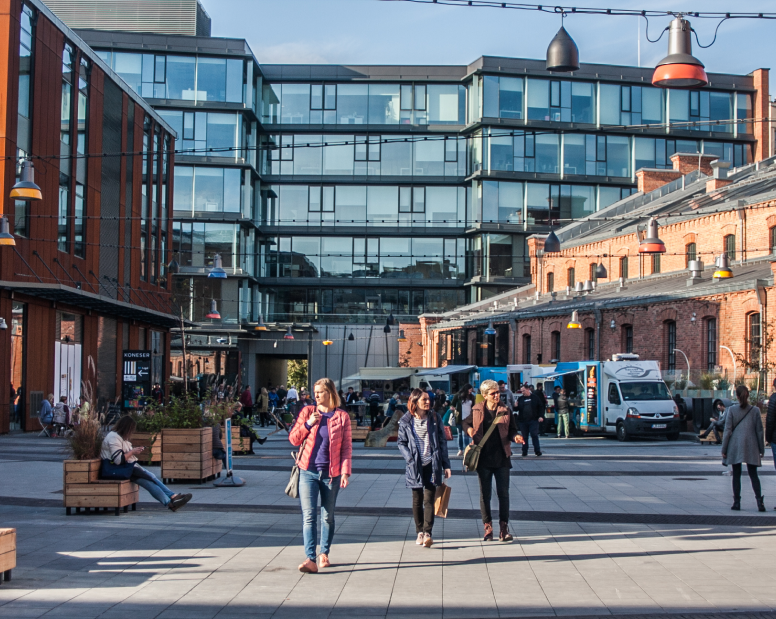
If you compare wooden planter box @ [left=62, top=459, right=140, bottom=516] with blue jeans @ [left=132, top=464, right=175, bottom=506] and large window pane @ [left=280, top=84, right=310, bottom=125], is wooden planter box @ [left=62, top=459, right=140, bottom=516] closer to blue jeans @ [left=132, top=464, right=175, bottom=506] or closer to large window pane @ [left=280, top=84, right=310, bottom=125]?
blue jeans @ [left=132, top=464, right=175, bottom=506]

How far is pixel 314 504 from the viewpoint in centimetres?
863

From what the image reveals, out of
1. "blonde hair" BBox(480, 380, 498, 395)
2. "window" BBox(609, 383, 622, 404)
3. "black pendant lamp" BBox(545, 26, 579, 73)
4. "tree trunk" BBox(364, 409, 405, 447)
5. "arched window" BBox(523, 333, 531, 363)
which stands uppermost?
"black pendant lamp" BBox(545, 26, 579, 73)

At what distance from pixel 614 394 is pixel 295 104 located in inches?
1504

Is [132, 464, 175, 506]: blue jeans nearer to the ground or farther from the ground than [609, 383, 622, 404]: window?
nearer to the ground

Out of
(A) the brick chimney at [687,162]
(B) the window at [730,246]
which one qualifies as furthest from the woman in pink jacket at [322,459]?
(A) the brick chimney at [687,162]

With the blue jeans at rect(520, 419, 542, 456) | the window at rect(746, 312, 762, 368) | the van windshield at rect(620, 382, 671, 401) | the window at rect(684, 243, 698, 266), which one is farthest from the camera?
the window at rect(684, 243, 698, 266)

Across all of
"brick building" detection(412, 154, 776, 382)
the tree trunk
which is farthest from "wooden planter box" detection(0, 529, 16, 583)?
"brick building" detection(412, 154, 776, 382)

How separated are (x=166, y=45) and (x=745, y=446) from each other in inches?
2026

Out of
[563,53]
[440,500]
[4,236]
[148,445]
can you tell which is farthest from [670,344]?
[440,500]

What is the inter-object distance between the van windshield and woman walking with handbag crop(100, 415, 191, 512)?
21.7m

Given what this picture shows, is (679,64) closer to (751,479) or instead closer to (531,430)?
(751,479)

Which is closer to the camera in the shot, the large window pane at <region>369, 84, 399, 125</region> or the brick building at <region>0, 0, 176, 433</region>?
the brick building at <region>0, 0, 176, 433</region>

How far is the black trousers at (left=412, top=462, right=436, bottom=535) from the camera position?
10066 millimetres

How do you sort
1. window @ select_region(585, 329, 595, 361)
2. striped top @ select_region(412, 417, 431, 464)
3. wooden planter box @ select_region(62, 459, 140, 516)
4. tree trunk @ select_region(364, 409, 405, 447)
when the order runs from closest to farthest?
striped top @ select_region(412, 417, 431, 464) < wooden planter box @ select_region(62, 459, 140, 516) < tree trunk @ select_region(364, 409, 405, 447) < window @ select_region(585, 329, 595, 361)
